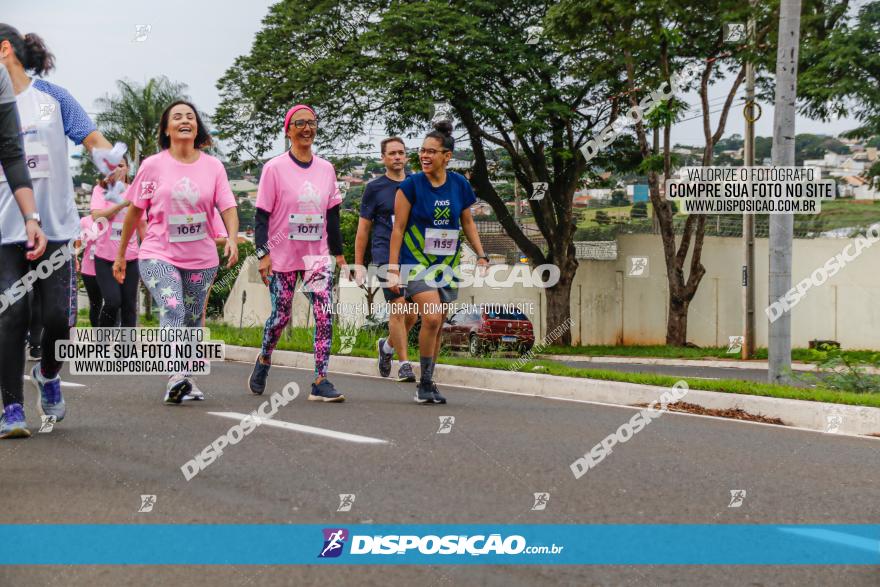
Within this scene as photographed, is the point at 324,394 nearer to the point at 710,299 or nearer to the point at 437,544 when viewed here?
the point at 437,544

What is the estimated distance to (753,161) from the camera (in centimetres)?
2381

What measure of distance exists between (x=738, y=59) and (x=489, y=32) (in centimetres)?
638

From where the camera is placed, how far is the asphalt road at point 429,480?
3.69m

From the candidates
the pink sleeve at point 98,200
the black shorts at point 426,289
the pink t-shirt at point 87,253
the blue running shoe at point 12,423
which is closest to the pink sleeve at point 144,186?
the black shorts at point 426,289

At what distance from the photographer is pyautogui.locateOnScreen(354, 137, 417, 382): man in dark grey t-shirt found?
10.2 metres

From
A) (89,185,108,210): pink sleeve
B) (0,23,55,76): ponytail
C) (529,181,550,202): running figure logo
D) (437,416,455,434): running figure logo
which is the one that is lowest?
(437,416,455,434): running figure logo

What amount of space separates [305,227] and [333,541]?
190 inches

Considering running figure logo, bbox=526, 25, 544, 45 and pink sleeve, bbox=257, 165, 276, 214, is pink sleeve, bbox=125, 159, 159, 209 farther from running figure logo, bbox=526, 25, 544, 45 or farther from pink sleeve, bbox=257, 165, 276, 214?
running figure logo, bbox=526, 25, 544, 45

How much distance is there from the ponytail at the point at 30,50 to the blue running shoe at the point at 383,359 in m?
5.08

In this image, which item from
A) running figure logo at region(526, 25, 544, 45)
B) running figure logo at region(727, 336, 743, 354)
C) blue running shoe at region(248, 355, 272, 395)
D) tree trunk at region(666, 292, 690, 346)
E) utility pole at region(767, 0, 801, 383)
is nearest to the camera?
blue running shoe at region(248, 355, 272, 395)

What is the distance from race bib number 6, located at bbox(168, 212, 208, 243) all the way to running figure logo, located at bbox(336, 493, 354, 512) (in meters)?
3.93

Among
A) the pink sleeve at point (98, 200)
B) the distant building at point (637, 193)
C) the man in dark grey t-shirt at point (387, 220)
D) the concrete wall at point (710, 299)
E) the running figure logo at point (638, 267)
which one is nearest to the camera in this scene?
the man in dark grey t-shirt at point (387, 220)

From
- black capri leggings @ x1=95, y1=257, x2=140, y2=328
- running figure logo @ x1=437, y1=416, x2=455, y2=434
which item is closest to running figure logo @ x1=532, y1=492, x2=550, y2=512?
running figure logo @ x1=437, y1=416, x2=455, y2=434

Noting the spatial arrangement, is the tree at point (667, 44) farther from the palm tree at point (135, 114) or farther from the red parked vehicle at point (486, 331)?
the palm tree at point (135, 114)
